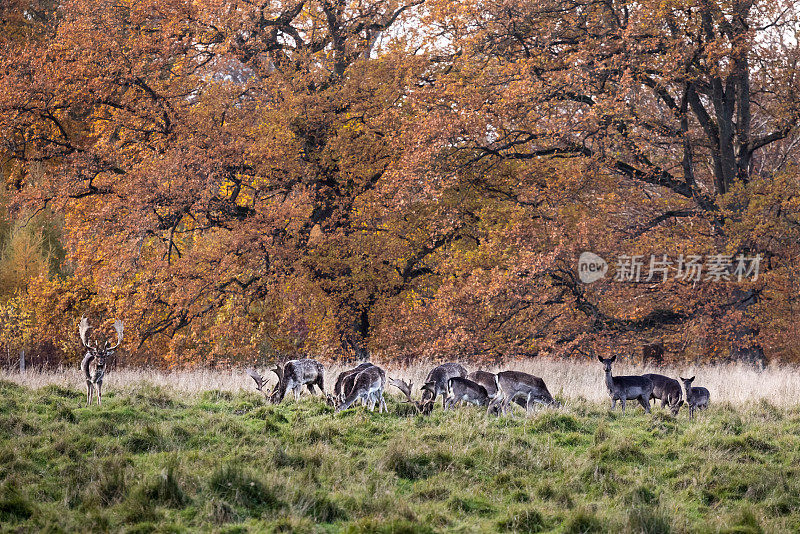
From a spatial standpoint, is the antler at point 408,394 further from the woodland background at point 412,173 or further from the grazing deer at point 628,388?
the woodland background at point 412,173

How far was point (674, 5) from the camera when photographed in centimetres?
2205

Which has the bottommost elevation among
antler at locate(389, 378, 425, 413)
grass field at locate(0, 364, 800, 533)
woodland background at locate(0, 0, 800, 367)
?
grass field at locate(0, 364, 800, 533)

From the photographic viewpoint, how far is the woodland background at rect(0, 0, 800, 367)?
22234 millimetres

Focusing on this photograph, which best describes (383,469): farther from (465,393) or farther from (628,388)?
(628,388)

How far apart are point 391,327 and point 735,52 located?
38.8 feet

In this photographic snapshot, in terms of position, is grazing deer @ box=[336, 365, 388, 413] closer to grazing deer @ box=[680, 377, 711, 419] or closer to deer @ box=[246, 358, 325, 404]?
deer @ box=[246, 358, 325, 404]

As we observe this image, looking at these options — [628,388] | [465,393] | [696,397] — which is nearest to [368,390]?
[465,393]

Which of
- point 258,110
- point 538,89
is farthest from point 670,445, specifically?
point 258,110

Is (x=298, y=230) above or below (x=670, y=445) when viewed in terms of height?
above

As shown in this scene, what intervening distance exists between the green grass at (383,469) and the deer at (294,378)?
2.74 feet

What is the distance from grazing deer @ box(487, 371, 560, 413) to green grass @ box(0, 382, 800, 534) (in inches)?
18.3

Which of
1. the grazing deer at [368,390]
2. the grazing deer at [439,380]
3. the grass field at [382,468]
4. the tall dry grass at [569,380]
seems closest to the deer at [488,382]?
the grazing deer at [439,380]

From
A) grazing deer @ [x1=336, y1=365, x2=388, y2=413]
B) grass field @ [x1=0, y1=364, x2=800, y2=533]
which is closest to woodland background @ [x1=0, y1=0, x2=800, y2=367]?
grazing deer @ [x1=336, y1=365, x2=388, y2=413]

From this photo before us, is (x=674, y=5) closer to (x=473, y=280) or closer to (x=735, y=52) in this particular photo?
(x=735, y=52)
